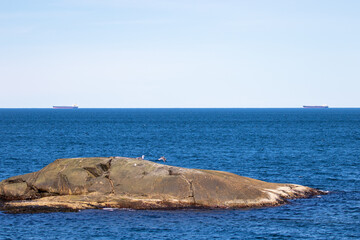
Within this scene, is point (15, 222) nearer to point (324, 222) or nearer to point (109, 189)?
point (109, 189)

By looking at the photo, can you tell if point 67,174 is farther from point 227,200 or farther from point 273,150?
point 273,150

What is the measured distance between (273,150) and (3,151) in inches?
1579

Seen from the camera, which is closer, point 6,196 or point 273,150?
point 6,196

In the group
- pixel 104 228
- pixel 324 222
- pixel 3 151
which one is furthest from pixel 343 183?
pixel 3 151

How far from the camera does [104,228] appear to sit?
28.3 metres

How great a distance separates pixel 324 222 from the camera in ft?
97.9

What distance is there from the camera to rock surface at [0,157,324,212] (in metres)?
33.0

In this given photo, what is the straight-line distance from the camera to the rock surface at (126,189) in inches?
1298

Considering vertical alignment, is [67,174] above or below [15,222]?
above

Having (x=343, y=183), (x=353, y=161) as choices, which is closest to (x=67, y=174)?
(x=343, y=183)

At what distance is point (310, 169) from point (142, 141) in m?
44.8

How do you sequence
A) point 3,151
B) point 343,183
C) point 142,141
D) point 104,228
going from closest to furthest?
point 104,228 < point 343,183 < point 3,151 < point 142,141

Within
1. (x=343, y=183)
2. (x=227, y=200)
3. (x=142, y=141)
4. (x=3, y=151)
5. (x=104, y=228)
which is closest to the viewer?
(x=104, y=228)

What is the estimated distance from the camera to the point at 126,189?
34125 millimetres
